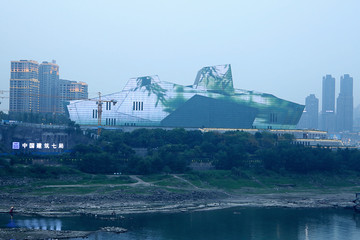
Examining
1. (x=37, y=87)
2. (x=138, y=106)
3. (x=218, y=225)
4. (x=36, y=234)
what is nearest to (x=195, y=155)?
(x=218, y=225)

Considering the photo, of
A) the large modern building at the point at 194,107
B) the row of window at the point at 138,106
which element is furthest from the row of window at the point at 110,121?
the row of window at the point at 138,106

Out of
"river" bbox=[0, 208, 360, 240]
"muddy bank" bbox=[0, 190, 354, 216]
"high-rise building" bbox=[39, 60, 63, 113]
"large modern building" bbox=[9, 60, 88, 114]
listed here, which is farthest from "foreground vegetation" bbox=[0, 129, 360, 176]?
"high-rise building" bbox=[39, 60, 63, 113]

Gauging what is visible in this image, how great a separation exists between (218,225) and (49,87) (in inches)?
5480

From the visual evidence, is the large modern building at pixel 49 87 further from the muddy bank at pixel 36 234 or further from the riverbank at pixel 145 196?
the muddy bank at pixel 36 234

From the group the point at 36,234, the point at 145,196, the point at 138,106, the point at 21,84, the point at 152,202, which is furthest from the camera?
the point at 21,84

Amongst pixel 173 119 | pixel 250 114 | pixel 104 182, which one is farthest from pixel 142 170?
pixel 250 114

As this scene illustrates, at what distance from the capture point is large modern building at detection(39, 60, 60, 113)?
163500mm

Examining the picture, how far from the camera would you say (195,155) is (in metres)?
75.4

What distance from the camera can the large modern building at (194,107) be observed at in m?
106

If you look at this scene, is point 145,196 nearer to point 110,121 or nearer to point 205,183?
point 205,183

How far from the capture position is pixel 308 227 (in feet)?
144

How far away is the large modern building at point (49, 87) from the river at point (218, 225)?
410ft

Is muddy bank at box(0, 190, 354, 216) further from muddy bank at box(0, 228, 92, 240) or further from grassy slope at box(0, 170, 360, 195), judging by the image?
muddy bank at box(0, 228, 92, 240)

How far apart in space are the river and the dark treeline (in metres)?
19.3
